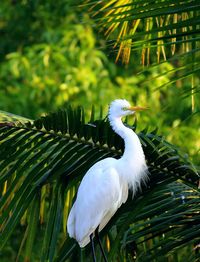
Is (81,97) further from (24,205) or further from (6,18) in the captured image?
(24,205)

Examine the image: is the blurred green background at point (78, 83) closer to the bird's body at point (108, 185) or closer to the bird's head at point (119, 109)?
the bird's body at point (108, 185)

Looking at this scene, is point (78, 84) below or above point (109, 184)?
above

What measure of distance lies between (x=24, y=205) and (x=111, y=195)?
1.56 ft

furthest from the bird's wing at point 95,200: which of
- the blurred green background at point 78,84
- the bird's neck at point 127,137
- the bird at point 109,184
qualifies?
the blurred green background at point 78,84

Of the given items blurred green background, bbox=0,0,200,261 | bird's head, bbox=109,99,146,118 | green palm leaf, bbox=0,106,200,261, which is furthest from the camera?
blurred green background, bbox=0,0,200,261

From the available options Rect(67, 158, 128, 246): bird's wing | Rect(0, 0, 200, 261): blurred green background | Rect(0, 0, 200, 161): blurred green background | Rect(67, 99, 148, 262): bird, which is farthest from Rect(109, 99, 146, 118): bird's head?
Rect(0, 0, 200, 161): blurred green background

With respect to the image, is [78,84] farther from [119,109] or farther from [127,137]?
[127,137]

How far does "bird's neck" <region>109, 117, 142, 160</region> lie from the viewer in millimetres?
2856

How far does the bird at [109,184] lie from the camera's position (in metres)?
2.89

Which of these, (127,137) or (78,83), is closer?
(127,137)

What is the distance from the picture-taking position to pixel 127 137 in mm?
2910

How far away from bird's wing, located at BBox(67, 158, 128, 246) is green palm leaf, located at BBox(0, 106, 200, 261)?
0.14ft

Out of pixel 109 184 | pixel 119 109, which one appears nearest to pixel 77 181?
pixel 109 184

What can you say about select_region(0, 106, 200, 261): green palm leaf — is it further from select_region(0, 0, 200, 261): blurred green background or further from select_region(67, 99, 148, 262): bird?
select_region(0, 0, 200, 261): blurred green background
